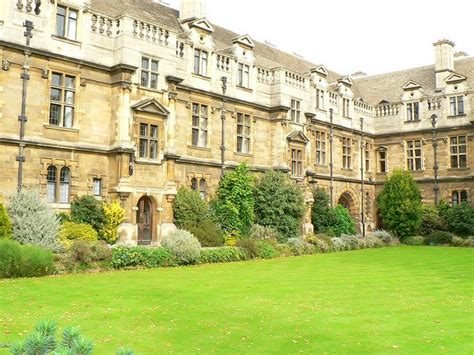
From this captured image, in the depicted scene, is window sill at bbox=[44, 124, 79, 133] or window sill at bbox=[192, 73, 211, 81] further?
window sill at bbox=[192, 73, 211, 81]

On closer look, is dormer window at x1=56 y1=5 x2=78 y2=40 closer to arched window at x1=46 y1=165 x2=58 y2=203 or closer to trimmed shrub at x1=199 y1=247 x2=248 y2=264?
arched window at x1=46 y1=165 x2=58 y2=203

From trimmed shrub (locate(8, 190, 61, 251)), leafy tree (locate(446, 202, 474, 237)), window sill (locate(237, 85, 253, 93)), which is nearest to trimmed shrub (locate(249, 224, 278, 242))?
window sill (locate(237, 85, 253, 93))

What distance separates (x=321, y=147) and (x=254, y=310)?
86.2 feet

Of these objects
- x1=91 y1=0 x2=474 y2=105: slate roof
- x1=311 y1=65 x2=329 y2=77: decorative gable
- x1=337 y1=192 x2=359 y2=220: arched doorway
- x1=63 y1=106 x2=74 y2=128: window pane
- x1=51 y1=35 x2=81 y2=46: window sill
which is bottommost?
x1=337 y1=192 x2=359 y2=220: arched doorway

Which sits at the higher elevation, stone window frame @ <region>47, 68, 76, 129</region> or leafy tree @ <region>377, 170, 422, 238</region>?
stone window frame @ <region>47, 68, 76, 129</region>

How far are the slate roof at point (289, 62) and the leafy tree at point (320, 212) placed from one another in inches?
360

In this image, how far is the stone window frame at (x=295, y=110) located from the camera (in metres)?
31.5

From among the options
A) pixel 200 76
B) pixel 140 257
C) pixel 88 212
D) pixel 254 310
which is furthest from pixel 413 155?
pixel 254 310

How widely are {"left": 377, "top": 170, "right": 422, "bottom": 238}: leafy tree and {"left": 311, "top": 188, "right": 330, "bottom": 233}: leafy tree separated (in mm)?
5632

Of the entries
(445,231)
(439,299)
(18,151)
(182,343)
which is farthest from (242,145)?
(182,343)

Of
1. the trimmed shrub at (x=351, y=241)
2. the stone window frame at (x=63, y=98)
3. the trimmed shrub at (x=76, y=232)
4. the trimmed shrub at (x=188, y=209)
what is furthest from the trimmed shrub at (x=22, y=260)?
the trimmed shrub at (x=351, y=241)

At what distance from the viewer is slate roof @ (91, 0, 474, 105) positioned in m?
26.4

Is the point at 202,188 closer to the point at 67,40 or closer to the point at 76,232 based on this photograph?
the point at 76,232

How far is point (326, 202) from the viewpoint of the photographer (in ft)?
107
